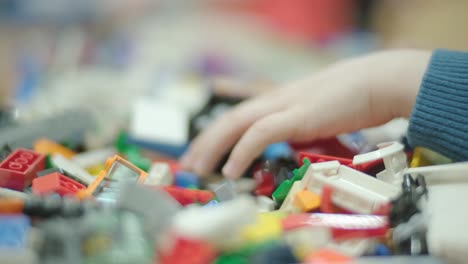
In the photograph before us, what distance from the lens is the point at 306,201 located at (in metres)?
0.31

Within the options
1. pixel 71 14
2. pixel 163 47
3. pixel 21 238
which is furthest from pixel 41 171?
pixel 71 14

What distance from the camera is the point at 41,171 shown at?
358 millimetres

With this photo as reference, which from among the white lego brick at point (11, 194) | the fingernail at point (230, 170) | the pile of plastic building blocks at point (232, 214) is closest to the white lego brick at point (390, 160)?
the pile of plastic building blocks at point (232, 214)

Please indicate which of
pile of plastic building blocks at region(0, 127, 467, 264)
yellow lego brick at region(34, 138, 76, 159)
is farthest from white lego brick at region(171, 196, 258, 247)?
yellow lego brick at region(34, 138, 76, 159)

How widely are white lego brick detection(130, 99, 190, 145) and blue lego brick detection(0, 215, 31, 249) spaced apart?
0.85 ft

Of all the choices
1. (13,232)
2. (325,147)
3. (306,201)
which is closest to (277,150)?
(325,147)

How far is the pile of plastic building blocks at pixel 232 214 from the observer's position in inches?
9.4

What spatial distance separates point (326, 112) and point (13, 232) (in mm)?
264

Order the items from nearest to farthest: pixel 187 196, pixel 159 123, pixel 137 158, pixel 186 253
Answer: pixel 186 253
pixel 187 196
pixel 137 158
pixel 159 123

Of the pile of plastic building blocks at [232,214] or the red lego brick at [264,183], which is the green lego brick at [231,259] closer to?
the pile of plastic building blocks at [232,214]

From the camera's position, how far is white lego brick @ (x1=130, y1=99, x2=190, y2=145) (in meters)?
0.52

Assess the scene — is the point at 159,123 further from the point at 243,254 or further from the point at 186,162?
the point at 243,254

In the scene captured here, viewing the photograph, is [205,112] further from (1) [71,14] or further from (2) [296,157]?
(1) [71,14]

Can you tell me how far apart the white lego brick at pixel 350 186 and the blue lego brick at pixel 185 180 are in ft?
0.36
